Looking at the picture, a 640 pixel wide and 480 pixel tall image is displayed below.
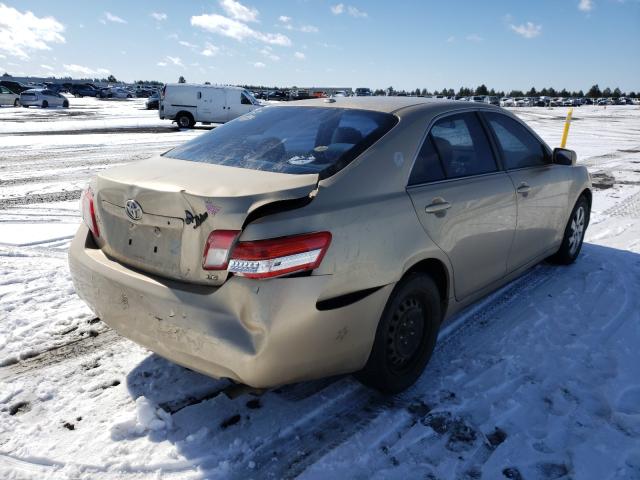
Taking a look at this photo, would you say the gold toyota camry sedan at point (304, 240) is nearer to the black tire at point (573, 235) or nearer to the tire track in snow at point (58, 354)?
the tire track in snow at point (58, 354)

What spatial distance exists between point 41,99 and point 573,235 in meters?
41.0

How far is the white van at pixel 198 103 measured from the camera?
22.7 m

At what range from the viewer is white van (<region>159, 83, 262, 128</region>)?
22.7m

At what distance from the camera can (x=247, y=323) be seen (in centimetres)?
220

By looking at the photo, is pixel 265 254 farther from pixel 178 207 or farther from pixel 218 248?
pixel 178 207

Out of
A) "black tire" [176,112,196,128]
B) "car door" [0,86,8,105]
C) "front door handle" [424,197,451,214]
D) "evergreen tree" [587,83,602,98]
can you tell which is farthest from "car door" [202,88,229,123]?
"evergreen tree" [587,83,602,98]

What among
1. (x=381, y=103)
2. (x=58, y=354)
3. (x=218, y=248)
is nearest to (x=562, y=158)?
(x=381, y=103)

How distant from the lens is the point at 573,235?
5.11 meters

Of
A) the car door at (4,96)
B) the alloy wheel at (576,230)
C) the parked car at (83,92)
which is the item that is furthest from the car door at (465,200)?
the parked car at (83,92)

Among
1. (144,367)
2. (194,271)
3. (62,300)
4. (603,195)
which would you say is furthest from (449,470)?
(603,195)

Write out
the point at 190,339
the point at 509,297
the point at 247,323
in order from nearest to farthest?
the point at 247,323 < the point at 190,339 < the point at 509,297

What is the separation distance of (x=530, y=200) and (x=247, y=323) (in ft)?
9.22

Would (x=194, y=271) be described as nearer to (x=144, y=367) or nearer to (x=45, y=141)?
(x=144, y=367)

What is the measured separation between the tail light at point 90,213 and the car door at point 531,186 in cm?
282
